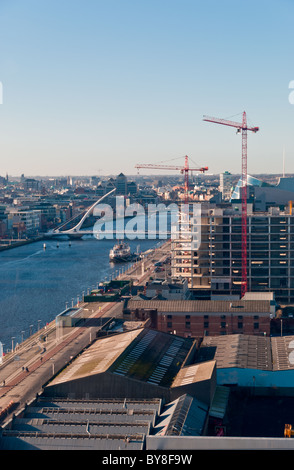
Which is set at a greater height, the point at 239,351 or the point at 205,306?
the point at 205,306

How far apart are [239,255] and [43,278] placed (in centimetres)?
1175

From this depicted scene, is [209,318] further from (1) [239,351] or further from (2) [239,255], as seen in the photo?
(2) [239,255]

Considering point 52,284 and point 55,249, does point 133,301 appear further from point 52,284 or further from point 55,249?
point 55,249

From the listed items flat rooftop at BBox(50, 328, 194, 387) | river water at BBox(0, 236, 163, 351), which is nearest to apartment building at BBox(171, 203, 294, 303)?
river water at BBox(0, 236, 163, 351)

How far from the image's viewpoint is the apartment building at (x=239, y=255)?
844 inches

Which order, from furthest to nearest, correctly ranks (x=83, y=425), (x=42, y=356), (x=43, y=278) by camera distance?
1. (x=43, y=278)
2. (x=42, y=356)
3. (x=83, y=425)

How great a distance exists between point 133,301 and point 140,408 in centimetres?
740

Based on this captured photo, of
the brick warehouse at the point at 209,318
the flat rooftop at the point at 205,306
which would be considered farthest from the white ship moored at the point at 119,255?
the brick warehouse at the point at 209,318

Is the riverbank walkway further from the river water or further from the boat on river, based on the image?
the boat on river

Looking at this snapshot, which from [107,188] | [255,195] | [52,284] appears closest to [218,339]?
[52,284]

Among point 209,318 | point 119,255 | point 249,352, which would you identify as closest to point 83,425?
point 249,352

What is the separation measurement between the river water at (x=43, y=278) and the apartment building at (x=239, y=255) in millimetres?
5363

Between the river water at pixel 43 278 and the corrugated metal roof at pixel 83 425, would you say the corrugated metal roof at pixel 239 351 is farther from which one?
the river water at pixel 43 278

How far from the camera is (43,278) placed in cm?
3006
